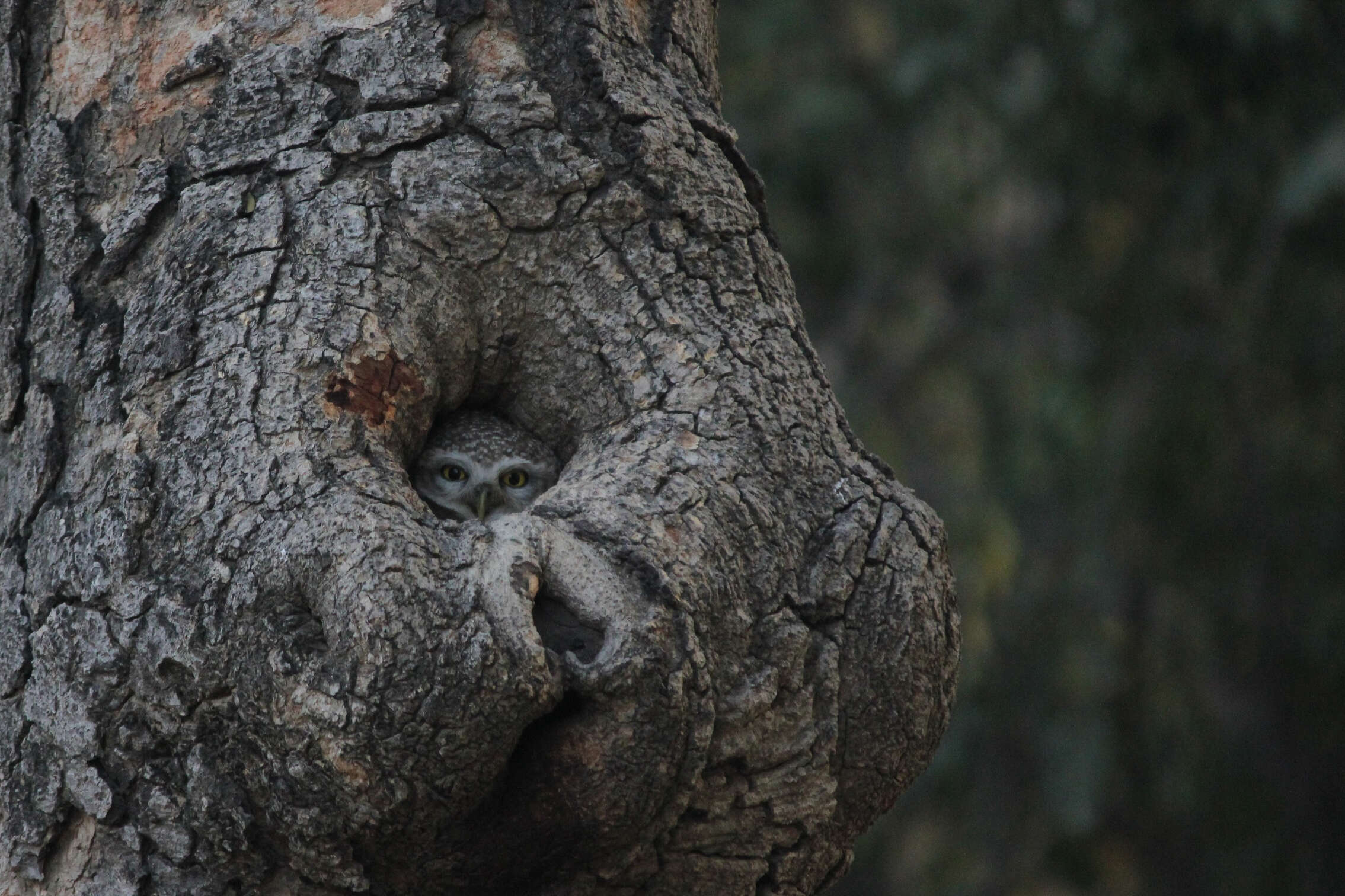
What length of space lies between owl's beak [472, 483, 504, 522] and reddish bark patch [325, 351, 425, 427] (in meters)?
0.76

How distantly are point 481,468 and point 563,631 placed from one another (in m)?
0.93

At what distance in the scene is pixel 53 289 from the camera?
2.27 metres

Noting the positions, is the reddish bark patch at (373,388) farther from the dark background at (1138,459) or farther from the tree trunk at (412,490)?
the dark background at (1138,459)

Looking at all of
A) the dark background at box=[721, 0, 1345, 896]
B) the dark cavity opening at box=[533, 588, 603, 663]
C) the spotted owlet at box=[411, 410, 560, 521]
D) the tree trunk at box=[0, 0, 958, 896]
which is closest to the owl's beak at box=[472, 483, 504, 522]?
the spotted owlet at box=[411, 410, 560, 521]

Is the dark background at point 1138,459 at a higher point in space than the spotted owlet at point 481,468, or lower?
higher

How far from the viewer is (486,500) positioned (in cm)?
298

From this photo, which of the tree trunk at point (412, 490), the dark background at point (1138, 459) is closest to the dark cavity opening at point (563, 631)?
the tree trunk at point (412, 490)

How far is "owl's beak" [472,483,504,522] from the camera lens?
2.94m

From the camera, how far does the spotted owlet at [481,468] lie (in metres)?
2.54

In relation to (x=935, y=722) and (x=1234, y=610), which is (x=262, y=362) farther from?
(x=1234, y=610)

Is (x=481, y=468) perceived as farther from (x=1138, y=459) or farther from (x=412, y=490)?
(x=1138, y=459)

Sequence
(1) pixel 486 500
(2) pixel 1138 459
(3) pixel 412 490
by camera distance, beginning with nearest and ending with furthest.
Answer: (3) pixel 412 490
(1) pixel 486 500
(2) pixel 1138 459

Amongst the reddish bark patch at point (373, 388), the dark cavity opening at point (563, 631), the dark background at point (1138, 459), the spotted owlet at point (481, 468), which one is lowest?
the dark cavity opening at point (563, 631)

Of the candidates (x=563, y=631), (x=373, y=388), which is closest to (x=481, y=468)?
(x=373, y=388)
